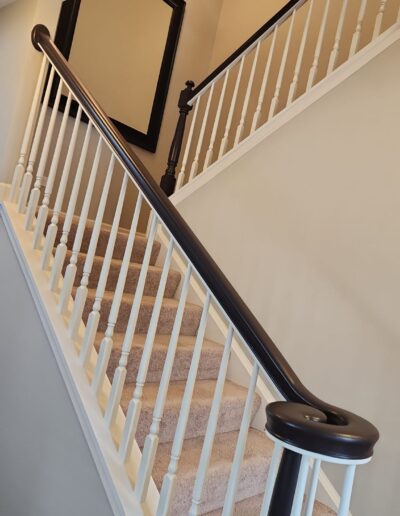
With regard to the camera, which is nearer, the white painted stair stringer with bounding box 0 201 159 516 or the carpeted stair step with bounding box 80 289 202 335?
the white painted stair stringer with bounding box 0 201 159 516

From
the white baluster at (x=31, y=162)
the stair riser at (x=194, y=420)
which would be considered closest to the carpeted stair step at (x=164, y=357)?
the stair riser at (x=194, y=420)

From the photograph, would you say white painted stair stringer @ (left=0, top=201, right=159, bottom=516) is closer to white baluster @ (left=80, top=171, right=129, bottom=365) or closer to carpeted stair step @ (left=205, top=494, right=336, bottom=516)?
white baluster @ (left=80, top=171, right=129, bottom=365)

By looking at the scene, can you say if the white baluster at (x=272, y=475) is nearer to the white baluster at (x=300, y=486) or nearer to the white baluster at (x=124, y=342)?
the white baluster at (x=300, y=486)

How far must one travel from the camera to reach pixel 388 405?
196 centimetres

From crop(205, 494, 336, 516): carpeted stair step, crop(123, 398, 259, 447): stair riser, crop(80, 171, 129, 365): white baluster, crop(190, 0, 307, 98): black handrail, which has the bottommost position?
crop(205, 494, 336, 516): carpeted stair step

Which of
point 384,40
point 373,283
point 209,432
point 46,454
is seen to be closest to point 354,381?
point 373,283

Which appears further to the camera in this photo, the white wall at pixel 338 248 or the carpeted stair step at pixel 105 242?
the carpeted stair step at pixel 105 242

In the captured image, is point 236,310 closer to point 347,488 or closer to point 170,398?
point 347,488

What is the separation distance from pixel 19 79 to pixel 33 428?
5.55ft

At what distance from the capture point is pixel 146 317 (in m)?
2.35

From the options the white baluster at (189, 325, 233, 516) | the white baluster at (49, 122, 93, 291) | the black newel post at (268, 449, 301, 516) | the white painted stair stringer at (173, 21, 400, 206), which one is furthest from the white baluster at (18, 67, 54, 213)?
the black newel post at (268, 449, 301, 516)

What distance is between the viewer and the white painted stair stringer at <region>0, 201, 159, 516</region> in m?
1.41

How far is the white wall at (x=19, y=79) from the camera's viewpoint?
222 cm

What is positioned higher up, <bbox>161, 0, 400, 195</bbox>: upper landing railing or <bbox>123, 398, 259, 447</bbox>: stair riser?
<bbox>161, 0, 400, 195</bbox>: upper landing railing
